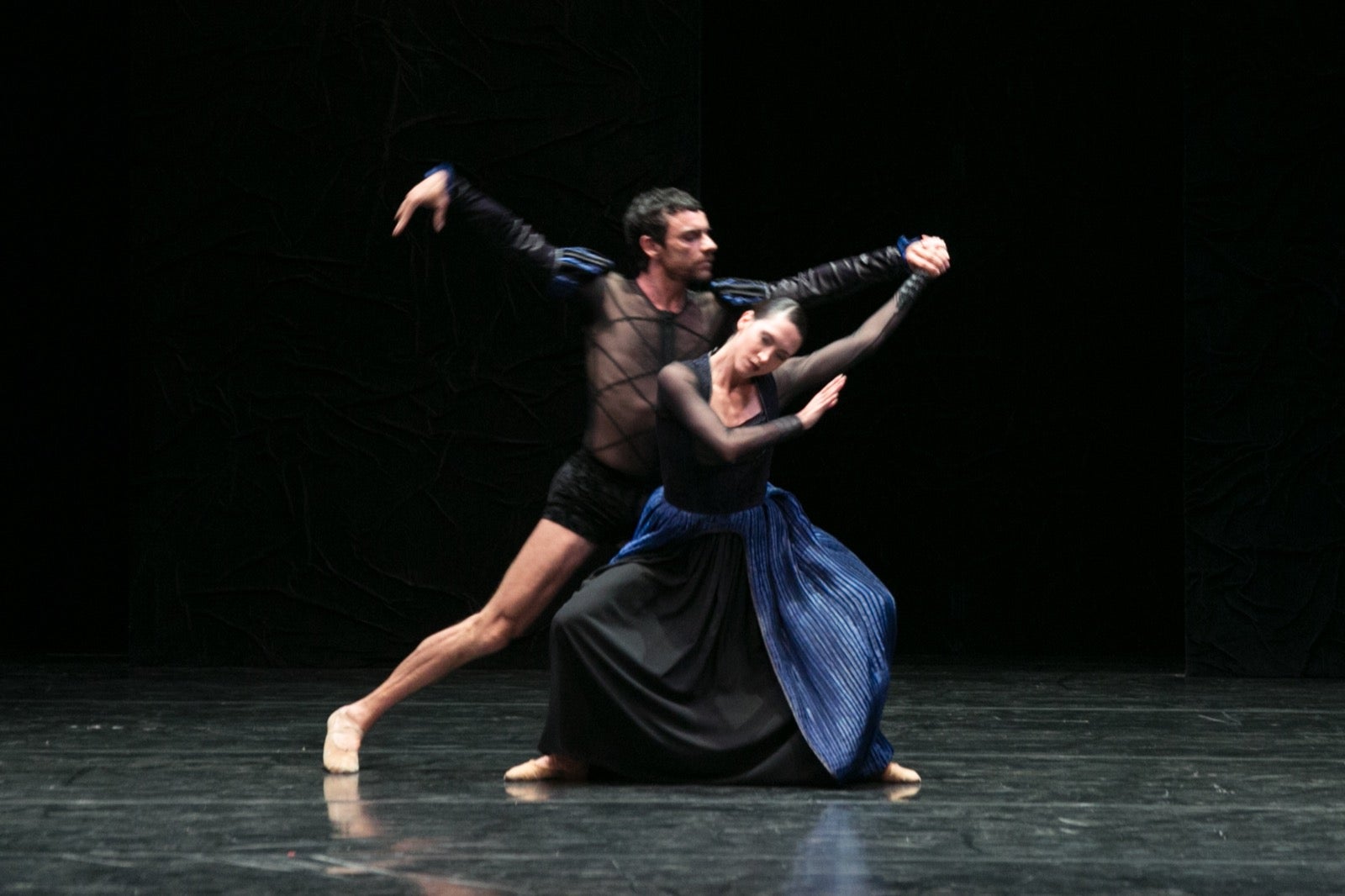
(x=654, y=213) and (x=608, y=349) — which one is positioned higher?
(x=654, y=213)

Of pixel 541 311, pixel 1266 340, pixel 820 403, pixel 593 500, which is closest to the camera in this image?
pixel 820 403

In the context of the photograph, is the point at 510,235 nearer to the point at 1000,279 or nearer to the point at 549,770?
the point at 549,770

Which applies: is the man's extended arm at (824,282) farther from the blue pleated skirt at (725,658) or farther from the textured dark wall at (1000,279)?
the textured dark wall at (1000,279)

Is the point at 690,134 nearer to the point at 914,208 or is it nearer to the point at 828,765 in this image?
the point at 914,208

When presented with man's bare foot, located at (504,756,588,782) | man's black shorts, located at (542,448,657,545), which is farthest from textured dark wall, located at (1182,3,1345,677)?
man's bare foot, located at (504,756,588,782)

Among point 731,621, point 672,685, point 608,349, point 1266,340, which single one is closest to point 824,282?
point 608,349

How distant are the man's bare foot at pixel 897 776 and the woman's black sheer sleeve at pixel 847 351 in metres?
0.83

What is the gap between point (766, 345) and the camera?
3.53 m

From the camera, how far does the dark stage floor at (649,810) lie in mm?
2490

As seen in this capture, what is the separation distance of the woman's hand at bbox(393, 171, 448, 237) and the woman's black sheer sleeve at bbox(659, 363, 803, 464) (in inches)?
26.4

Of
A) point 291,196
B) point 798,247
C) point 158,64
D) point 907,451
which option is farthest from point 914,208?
point 158,64

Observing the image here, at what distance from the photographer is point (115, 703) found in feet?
15.9

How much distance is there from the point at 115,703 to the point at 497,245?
6.48 ft

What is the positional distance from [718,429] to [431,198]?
86 centimetres
